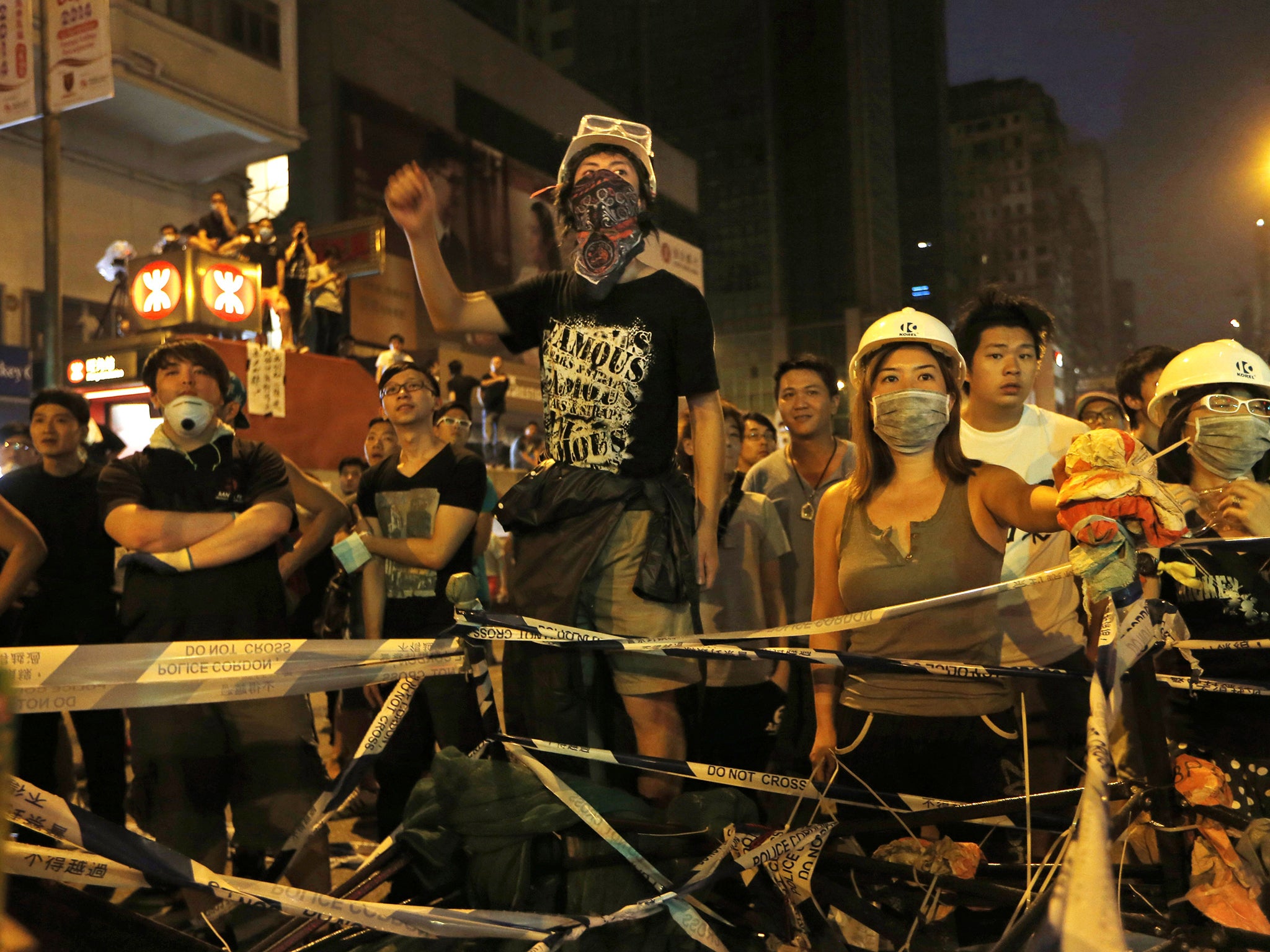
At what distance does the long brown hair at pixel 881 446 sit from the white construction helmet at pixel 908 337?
2 centimetres

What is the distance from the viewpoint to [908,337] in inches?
110

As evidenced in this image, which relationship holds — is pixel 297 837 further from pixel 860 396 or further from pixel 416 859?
pixel 860 396

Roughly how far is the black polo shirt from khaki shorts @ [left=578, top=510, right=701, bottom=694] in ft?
4.19

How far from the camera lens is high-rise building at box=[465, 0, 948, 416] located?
5694cm

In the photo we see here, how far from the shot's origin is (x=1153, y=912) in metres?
2.16

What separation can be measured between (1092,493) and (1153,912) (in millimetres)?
1016

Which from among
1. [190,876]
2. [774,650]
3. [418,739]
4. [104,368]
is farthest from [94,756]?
[104,368]

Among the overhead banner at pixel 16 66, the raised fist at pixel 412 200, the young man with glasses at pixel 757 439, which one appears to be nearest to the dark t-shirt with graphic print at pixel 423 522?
the raised fist at pixel 412 200

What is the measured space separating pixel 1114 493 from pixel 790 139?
2914 inches

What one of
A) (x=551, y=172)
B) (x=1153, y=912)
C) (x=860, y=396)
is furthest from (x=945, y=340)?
(x=551, y=172)

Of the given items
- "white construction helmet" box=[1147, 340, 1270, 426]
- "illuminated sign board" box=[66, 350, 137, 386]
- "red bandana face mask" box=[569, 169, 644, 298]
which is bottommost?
"white construction helmet" box=[1147, 340, 1270, 426]

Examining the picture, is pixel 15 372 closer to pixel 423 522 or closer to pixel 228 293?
pixel 228 293

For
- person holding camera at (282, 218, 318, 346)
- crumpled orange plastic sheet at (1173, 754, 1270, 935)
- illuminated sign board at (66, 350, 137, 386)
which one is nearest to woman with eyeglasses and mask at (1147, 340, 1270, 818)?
crumpled orange plastic sheet at (1173, 754, 1270, 935)

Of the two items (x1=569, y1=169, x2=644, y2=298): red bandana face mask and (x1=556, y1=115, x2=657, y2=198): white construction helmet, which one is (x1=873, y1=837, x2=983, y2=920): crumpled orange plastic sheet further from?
(x1=556, y1=115, x2=657, y2=198): white construction helmet
